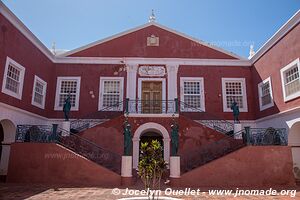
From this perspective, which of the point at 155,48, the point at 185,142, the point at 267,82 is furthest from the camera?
the point at 155,48

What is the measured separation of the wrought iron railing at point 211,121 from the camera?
1392 centimetres

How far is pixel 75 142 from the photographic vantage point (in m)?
11.7

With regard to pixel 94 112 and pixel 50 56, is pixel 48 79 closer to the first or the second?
pixel 50 56

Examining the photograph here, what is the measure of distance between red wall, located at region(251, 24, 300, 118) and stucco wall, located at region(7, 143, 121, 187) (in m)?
8.58

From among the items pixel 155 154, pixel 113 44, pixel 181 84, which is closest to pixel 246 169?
pixel 155 154

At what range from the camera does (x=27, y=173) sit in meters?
10.2

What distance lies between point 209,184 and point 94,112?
7.83m

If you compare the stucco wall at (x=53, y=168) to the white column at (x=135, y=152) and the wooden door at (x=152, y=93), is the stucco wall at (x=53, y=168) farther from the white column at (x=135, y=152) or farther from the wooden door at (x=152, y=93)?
the wooden door at (x=152, y=93)

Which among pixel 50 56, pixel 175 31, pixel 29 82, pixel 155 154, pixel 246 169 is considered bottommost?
pixel 246 169

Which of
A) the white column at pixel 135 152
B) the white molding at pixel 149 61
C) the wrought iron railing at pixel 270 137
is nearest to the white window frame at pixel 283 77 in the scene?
the wrought iron railing at pixel 270 137

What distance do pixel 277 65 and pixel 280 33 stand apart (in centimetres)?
157

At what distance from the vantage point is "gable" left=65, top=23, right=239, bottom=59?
50.1ft

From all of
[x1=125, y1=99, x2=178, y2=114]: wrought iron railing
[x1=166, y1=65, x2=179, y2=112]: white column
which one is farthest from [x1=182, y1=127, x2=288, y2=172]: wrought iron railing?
[x1=166, y1=65, x2=179, y2=112]: white column

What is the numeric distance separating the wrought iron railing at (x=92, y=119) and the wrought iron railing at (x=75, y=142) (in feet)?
6.00
